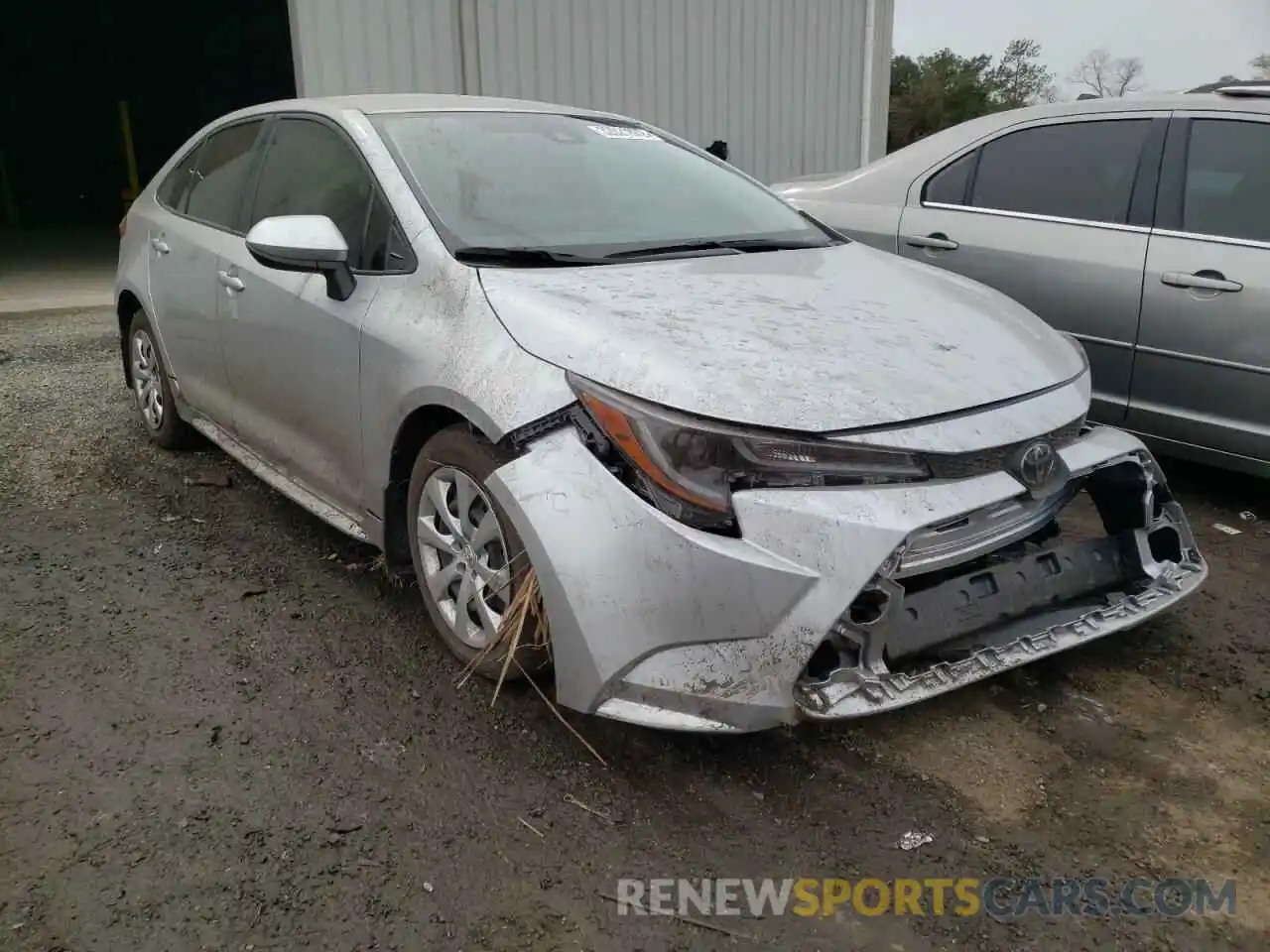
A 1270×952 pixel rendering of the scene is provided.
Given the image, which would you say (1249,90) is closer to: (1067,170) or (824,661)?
(1067,170)

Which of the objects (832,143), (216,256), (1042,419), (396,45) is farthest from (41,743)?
(832,143)

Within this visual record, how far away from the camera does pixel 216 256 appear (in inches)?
149

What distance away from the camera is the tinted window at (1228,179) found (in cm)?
377

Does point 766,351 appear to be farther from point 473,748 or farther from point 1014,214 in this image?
point 1014,214

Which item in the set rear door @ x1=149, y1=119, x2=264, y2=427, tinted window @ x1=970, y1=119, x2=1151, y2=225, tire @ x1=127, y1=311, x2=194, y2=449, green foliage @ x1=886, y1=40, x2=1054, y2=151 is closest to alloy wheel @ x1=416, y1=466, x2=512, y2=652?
rear door @ x1=149, y1=119, x2=264, y2=427

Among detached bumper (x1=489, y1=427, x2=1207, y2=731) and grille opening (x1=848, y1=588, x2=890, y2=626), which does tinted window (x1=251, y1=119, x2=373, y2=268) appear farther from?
grille opening (x1=848, y1=588, x2=890, y2=626)

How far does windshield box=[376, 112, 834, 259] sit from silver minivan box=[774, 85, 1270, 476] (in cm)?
117

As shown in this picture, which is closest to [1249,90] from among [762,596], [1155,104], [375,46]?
[1155,104]

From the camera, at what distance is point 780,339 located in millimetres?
2475

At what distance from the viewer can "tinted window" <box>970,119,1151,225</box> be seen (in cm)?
412

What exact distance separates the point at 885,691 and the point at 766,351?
799mm

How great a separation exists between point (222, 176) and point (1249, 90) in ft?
12.8

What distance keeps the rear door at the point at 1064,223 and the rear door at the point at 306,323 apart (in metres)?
2.56

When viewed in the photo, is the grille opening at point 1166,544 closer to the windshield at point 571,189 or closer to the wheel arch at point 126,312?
the windshield at point 571,189
